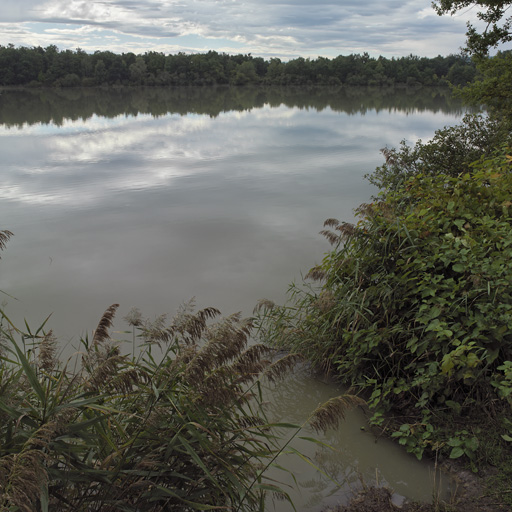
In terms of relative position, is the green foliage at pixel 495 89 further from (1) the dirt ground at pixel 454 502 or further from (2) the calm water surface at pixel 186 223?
(1) the dirt ground at pixel 454 502

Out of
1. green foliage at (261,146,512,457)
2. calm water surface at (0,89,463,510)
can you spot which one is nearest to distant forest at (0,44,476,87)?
calm water surface at (0,89,463,510)

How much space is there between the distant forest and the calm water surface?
201 feet

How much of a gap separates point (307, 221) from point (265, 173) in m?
5.58

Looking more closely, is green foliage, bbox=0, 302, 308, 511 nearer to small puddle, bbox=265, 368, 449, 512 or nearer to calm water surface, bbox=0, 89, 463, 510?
small puddle, bbox=265, 368, 449, 512

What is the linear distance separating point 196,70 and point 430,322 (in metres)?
94.6

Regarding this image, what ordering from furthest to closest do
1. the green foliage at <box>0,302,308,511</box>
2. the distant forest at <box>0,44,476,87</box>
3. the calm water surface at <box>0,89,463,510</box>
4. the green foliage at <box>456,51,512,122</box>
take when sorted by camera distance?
the distant forest at <box>0,44,476,87</box> → the green foliage at <box>456,51,512,122</box> → the calm water surface at <box>0,89,463,510</box> → the green foliage at <box>0,302,308,511</box>

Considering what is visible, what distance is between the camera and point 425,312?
3.94 metres

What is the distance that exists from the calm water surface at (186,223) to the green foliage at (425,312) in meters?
0.38

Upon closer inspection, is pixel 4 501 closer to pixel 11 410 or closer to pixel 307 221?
pixel 11 410

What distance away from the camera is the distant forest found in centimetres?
7650

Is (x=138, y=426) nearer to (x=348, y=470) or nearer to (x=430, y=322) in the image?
(x=348, y=470)

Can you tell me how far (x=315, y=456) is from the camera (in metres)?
3.74

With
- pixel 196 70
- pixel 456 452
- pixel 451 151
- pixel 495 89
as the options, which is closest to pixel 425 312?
pixel 456 452

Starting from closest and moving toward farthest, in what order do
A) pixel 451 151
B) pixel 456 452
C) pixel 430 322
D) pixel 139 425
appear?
pixel 139 425, pixel 456 452, pixel 430 322, pixel 451 151
